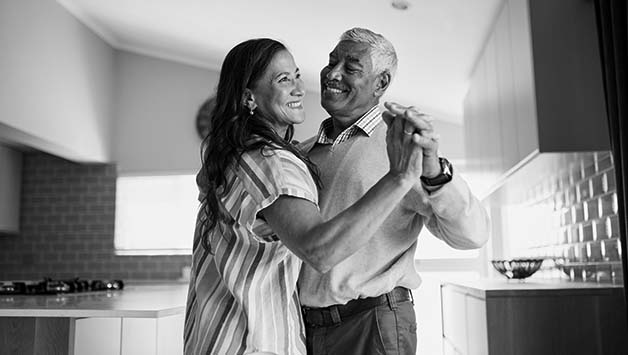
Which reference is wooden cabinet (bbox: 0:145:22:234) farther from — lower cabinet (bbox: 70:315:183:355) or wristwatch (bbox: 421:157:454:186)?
wristwatch (bbox: 421:157:454:186)

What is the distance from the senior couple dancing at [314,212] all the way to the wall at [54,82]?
328cm

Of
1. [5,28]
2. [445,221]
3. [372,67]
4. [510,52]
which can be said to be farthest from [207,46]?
[445,221]

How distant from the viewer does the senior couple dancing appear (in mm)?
1265

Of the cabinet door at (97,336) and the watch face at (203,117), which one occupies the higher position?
the watch face at (203,117)

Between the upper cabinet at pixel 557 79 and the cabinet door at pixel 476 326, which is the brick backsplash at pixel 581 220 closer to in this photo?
the upper cabinet at pixel 557 79

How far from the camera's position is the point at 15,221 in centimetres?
609

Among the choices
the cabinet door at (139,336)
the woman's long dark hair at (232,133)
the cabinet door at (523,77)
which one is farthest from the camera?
the cabinet door at (523,77)

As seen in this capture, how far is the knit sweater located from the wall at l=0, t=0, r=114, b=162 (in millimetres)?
3302

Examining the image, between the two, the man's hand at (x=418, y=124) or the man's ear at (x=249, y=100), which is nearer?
the man's hand at (x=418, y=124)

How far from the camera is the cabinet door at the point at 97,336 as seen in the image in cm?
239

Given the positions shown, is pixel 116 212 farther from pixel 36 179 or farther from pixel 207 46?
pixel 207 46

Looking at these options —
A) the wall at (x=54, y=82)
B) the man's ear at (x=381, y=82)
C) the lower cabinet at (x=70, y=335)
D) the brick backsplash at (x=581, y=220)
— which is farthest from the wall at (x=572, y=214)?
the wall at (x=54, y=82)

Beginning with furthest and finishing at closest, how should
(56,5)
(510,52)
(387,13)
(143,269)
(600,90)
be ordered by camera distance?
1. (143,269)
2. (56,5)
3. (387,13)
4. (510,52)
5. (600,90)

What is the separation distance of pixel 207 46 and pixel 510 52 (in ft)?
9.91
